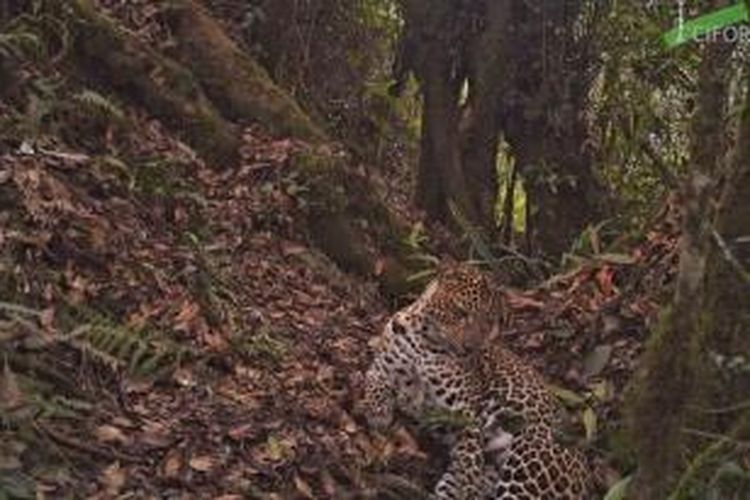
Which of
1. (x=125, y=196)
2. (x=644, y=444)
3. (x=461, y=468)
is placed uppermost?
(x=125, y=196)

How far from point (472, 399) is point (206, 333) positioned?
1.43m

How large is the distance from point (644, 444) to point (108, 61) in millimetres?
6315

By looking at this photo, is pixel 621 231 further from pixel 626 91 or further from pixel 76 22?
pixel 76 22

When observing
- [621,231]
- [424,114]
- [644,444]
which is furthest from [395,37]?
[644,444]

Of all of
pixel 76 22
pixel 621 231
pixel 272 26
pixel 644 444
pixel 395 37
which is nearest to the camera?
pixel 644 444

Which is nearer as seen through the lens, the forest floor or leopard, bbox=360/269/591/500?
the forest floor

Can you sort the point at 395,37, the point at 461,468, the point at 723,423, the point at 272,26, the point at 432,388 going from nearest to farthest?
the point at 723,423 < the point at 461,468 < the point at 432,388 < the point at 272,26 < the point at 395,37

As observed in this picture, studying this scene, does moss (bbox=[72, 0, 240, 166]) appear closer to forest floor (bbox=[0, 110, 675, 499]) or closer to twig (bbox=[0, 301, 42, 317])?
forest floor (bbox=[0, 110, 675, 499])

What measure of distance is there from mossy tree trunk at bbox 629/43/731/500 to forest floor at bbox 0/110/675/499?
2.91m

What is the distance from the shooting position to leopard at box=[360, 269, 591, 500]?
22.7 feet

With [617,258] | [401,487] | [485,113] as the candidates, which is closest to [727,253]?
[401,487]

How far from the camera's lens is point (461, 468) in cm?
695

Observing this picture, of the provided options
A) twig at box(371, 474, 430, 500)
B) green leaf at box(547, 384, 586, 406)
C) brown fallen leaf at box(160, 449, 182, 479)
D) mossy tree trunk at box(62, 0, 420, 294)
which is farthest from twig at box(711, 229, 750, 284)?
mossy tree trunk at box(62, 0, 420, 294)

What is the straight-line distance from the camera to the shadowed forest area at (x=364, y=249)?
5.76 meters
